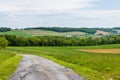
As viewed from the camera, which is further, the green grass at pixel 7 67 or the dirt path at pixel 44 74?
the green grass at pixel 7 67

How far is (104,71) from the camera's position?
99.1 feet

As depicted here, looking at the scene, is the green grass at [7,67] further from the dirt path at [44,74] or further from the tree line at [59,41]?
the tree line at [59,41]

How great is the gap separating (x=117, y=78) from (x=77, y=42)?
4943 inches

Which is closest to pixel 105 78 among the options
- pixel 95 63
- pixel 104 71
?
pixel 104 71

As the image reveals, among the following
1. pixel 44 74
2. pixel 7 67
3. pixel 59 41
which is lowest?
pixel 59 41

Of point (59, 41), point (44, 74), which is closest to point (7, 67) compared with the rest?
point (44, 74)

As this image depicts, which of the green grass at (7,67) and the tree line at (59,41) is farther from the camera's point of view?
the tree line at (59,41)

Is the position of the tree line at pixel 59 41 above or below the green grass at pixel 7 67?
Result: below

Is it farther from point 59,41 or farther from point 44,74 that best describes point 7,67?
point 59,41

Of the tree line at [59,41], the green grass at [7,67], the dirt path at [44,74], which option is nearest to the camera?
the dirt path at [44,74]

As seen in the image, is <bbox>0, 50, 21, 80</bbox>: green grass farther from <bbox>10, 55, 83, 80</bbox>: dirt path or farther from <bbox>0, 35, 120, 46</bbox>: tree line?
<bbox>0, 35, 120, 46</bbox>: tree line

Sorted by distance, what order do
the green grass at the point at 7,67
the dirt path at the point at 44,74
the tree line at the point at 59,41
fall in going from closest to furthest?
the dirt path at the point at 44,74
the green grass at the point at 7,67
the tree line at the point at 59,41

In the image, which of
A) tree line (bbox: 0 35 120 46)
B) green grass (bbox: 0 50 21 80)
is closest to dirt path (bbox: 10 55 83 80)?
green grass (bbox: 0 50 21 80)

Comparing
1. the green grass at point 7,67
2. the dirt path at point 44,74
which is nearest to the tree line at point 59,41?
the green grass at point 7,67
